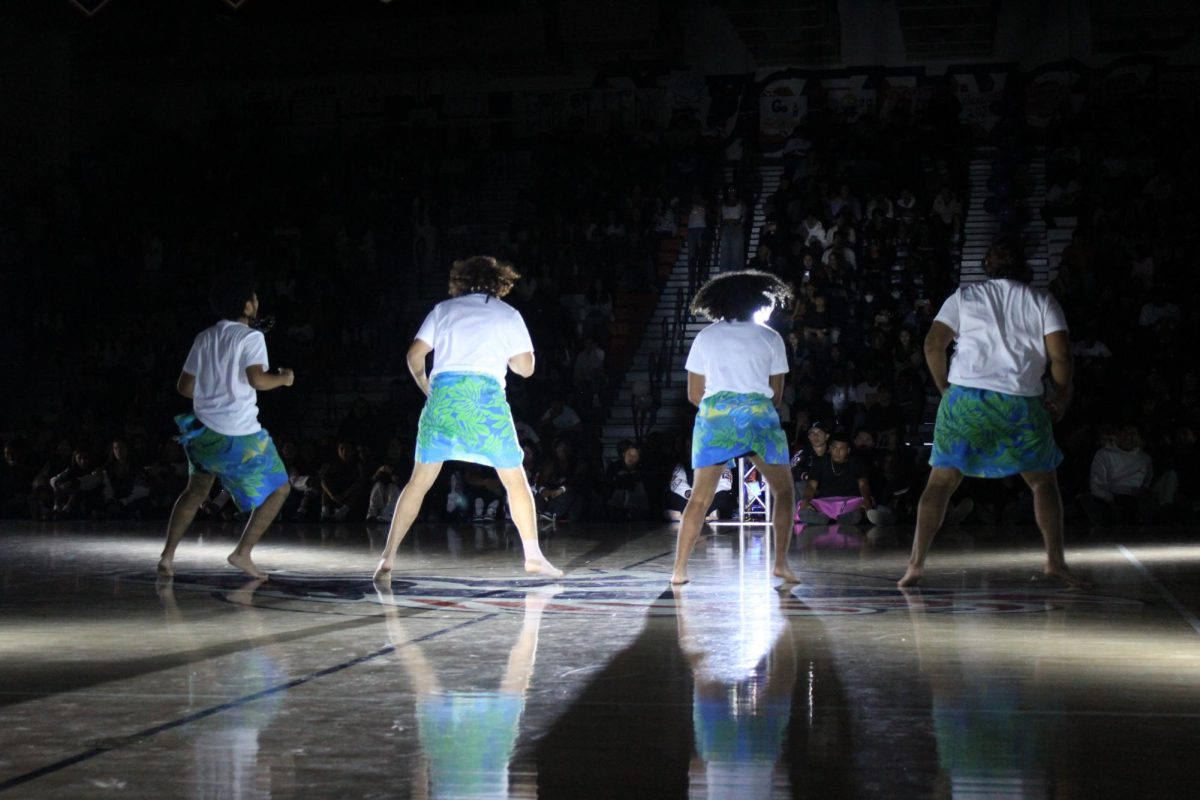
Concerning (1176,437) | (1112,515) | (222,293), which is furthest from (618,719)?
(1176,437)

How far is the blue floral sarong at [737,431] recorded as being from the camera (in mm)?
6391

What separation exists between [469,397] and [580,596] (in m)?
1.15

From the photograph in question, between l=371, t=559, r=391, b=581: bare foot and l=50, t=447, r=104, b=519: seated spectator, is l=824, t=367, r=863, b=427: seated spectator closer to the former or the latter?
l=50, t=447, r=104, b=519: seated spectator

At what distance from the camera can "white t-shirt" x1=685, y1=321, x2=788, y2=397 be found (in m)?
6.46

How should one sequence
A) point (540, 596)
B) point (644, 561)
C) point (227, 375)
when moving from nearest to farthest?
point (540, 596), point (227, 375), point (644, 561)

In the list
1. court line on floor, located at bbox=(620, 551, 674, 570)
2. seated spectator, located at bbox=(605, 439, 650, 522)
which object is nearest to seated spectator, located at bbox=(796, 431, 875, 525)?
seated spectator, located at bbox=(605, 439, 650, 522)

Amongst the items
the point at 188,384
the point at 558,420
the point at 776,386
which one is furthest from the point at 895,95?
the point at 188,384

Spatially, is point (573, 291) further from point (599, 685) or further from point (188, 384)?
point (599, 685)

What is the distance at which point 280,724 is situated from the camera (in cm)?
332

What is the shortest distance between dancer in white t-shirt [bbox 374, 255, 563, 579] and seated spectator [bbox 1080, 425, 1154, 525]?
21.0 ft

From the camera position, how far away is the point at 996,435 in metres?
6.16

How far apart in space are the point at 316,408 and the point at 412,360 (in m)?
10.0

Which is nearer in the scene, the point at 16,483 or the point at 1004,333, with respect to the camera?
the point at 1004,333

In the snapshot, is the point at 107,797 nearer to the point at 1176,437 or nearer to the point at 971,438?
the point at 971,438
